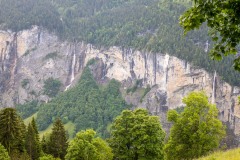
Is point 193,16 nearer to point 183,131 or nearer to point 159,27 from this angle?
point 183,131

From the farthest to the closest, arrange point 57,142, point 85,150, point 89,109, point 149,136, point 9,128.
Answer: point 89,109 < point 57,142 < point 9,128 < point 85,150 < point 149,136

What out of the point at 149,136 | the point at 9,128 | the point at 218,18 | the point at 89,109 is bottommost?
the point at 89,109

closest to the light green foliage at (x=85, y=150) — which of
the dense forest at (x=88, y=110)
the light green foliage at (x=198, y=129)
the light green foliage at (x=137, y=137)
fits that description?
the light green foliage at (x=137, y=137)

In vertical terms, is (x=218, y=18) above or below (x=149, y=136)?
above

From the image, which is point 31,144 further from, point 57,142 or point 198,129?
point 198,129

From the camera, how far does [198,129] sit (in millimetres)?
32375

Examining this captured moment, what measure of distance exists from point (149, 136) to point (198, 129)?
6970mm

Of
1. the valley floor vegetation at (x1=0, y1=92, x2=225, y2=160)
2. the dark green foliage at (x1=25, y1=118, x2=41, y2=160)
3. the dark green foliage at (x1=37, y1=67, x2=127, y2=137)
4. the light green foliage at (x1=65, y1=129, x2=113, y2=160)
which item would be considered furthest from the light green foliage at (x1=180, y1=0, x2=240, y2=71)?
the dark green foliage at (x1=37, y1=67, x2=127, y2=137)

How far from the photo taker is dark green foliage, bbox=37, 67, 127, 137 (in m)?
180

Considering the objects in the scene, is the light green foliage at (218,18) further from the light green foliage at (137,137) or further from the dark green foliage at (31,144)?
the dark green foliage at (31,144)

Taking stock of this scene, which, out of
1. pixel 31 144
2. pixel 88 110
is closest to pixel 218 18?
pixel 31 144

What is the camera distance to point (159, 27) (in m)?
198

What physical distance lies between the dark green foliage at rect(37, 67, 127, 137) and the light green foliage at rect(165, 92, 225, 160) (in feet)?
457

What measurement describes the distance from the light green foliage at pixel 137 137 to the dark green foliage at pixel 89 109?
133 m
